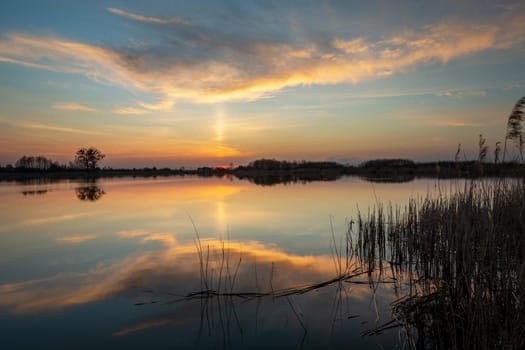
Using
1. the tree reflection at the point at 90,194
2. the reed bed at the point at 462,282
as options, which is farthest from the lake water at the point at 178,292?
the tree reflection at the point at 90,194

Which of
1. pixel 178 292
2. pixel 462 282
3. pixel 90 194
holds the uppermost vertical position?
pixel 462 282

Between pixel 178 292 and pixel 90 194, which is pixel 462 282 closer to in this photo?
pixel 178 292

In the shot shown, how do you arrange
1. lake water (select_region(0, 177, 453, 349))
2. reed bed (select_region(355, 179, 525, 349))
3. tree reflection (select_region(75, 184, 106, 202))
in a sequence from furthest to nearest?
tree reflection (select_region(75, 184, 106, 202)) < lake water (select_region(0, 177, 453, 349)) < reed bed (select_region(355, 179, 525, 349))

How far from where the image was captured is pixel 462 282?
3.65 meters

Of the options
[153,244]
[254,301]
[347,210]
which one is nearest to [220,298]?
[254,301]

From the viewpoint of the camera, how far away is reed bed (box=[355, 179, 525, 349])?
103 inches

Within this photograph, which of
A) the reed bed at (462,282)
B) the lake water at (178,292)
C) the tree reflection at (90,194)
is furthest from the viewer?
the tree reflection at (90,194)

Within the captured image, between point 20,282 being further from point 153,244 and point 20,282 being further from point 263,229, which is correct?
point 263,229

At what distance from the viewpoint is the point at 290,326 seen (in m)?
3.86

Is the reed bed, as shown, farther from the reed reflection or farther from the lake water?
the reed reflection

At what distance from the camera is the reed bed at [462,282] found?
8.61 ft

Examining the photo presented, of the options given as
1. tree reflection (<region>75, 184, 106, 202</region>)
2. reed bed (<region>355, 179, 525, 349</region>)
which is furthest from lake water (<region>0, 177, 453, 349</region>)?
tree reflection (<region>75, 184, 106, 202</region>)

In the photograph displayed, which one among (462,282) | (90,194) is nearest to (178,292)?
(462,282)

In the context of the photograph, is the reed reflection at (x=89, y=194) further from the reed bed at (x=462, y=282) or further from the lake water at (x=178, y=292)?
the reed bed at (x=462, y=282)
